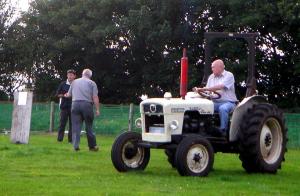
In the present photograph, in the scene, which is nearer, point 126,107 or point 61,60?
point 126,107

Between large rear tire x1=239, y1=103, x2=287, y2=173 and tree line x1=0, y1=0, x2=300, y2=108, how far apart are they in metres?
22.9

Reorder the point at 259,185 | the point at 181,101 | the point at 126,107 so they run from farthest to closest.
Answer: the point at 126,107 < the point at 181,101 < the point at 259,185

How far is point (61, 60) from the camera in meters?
49.0

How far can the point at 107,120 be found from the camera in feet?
83.0

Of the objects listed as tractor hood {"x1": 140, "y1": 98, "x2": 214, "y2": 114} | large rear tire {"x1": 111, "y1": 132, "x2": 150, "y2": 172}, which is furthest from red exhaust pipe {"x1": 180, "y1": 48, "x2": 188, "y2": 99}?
large rear tire {"x1": 111, "y1": 132, "x2": 150, "y2": 172}

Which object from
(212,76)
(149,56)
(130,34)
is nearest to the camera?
(212,76)

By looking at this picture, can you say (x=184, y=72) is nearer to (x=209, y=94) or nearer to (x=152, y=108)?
(x=152, y=108)

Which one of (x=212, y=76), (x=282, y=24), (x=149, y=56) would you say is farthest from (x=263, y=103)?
(x=149, y=56)

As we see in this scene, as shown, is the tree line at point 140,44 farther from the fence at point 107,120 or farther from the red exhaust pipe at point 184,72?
the red exhaust pipe at point 184,72

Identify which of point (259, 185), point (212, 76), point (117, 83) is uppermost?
point (117, 83)

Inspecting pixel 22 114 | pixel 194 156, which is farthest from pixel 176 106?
pixel 22 114

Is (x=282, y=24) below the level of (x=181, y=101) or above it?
above

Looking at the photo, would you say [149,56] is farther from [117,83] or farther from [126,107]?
[126,107]

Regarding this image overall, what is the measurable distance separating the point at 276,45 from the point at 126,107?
17.8m
